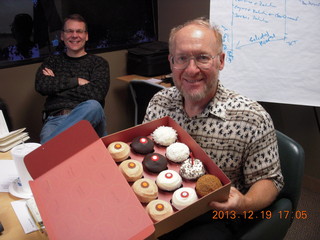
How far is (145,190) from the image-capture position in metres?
0.85

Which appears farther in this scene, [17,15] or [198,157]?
[17,15]

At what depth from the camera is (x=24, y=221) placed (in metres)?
0.91

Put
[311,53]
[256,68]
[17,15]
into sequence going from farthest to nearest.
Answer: [17,15]
[256,68]
[311,53]

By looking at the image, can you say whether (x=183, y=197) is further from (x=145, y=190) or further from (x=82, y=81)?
(x=82, y=81)

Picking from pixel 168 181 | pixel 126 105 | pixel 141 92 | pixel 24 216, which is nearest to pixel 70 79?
pixel 141 92

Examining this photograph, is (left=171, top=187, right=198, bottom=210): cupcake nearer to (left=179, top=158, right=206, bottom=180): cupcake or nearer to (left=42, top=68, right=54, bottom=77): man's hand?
(left=179, top=158, right=206, bottom=180): cupcake

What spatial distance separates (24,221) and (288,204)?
946 mm

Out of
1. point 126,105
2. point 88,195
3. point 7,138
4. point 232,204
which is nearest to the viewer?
point 88,195

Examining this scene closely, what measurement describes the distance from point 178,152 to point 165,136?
0.28ft

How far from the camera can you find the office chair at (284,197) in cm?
104

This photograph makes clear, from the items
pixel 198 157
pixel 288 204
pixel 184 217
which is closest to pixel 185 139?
pixel 198 157

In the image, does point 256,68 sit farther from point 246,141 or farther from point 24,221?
point 24,221

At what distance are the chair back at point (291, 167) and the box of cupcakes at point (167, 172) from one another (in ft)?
1.41
